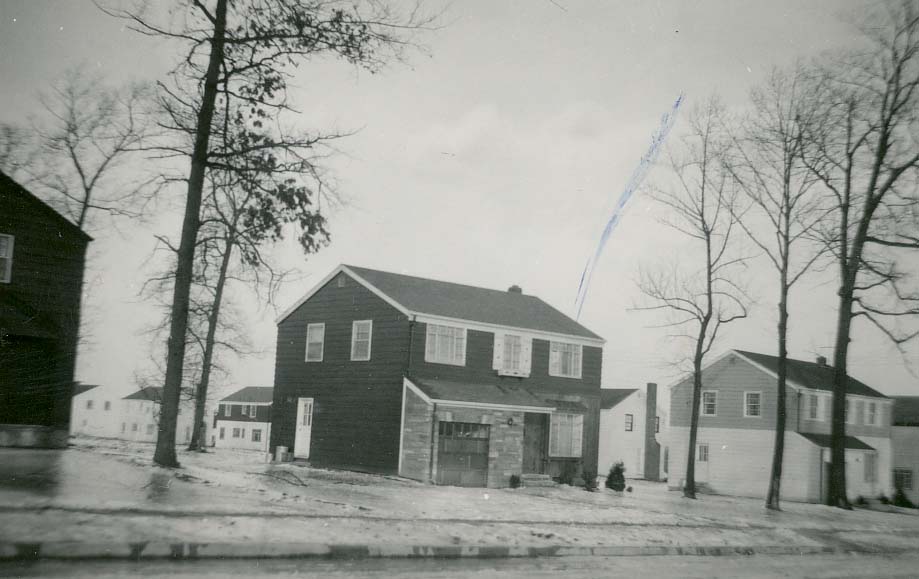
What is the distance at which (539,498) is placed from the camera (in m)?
23.6

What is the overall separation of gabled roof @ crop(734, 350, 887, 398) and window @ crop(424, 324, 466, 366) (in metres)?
18.8

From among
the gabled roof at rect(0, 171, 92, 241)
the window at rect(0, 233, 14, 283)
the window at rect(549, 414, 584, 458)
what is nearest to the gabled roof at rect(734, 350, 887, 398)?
the window at rect(549, 414, 584, 458)

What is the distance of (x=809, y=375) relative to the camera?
42969mm

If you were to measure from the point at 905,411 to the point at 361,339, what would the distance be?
33.4m

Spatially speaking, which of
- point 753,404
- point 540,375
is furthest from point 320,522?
point 753,404

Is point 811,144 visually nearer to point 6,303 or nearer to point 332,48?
point 332,48

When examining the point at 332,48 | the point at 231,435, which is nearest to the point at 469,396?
the point at 332,48

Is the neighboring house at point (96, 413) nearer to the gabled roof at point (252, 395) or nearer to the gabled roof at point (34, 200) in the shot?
the gabled roof at point (252, 395)

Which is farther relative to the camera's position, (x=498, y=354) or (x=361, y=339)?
(x=498, y=354)

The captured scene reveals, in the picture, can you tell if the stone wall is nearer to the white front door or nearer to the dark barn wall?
the dark barn wall

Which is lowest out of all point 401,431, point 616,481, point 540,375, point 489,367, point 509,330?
point 616,481

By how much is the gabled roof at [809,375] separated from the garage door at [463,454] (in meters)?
19.5

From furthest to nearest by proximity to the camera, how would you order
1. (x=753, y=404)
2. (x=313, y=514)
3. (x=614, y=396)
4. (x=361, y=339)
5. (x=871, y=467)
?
1. (x=614, y=396)
2. (x=871, y=467)
3. (x=753, y=404)
4. (x=361, y=339)
5. (x=313, y=514)

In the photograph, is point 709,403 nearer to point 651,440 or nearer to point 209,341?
point 651,440
